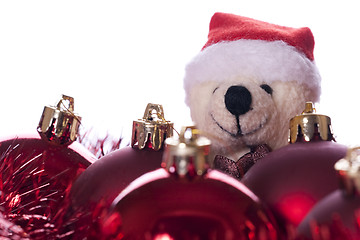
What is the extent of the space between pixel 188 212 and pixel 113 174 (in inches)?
5.6

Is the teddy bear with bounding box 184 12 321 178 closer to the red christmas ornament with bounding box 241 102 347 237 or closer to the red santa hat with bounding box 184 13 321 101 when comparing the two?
the red santa hat with bounding box 184 13 321 101

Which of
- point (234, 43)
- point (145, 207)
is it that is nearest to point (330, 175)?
point (145, 207)

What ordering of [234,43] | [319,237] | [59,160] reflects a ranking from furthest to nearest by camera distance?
[234,43] → [59,160] → [319,237]

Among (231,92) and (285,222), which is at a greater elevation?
(231,92)

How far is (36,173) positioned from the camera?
435 mm

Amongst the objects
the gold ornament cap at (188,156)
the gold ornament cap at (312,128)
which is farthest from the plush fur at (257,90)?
the gold ornament cap at (188,156)

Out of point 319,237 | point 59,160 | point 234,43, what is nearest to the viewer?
point 319,237

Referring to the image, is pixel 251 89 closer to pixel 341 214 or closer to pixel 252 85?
pixel 252 85

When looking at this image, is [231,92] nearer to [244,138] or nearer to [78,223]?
[244,138]

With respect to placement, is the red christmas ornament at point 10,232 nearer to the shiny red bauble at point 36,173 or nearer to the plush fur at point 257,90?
the shiny red bauble at point 36,173

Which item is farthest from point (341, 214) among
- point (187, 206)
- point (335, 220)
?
point (187, 206)

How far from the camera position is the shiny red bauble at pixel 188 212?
0.26 metres

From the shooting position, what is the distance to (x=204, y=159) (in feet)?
0.97

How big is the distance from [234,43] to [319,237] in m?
0.39
